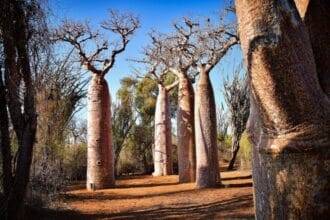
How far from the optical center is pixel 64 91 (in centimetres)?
1366

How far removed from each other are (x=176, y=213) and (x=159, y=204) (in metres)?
1.34

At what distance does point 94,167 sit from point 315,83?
33.2ft

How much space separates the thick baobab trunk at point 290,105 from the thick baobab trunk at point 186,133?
10.6 m

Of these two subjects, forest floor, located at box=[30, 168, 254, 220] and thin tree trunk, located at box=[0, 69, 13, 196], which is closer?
thin tree trunk, located at box=[0, 69, 13, 196]

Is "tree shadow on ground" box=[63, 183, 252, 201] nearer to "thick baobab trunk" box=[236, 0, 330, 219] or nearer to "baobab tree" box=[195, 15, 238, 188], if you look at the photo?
"baobab tree" box=[195, 15, 238, 188]

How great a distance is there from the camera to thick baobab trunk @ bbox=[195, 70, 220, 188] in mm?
11070

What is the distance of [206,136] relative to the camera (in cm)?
1112

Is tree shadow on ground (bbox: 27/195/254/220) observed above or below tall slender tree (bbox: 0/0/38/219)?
below

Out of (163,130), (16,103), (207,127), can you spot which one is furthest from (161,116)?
(16,103)

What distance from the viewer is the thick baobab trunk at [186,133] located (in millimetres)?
13102

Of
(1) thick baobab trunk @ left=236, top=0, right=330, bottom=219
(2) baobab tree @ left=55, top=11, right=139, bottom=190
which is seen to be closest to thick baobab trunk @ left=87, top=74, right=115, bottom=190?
(2) baobab tree @ left=55, top=11, right=139, bottom=190

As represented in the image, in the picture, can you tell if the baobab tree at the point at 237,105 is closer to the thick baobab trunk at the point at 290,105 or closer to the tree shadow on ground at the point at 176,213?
the tree shadow on ground at the point at 176,213

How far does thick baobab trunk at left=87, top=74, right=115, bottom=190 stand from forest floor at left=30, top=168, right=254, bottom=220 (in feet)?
1.79

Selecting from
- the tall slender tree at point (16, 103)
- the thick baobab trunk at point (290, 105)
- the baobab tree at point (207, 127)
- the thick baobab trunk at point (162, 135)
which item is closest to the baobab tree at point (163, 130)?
the thick baobab trunk at point (162, 135)
